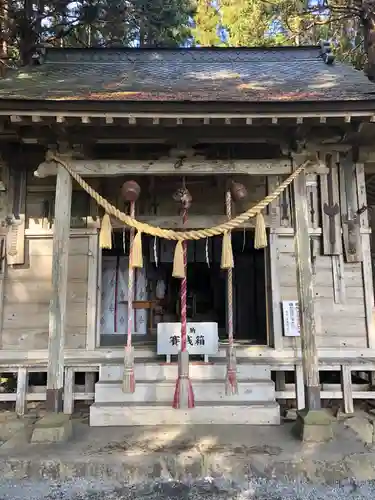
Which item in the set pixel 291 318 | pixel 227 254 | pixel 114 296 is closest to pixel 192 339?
pixel 291 318

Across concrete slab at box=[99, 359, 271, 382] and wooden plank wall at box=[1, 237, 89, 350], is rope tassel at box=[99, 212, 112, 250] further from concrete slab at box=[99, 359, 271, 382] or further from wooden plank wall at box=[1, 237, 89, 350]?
concrete slab at box=[99, 359, 271, 382]

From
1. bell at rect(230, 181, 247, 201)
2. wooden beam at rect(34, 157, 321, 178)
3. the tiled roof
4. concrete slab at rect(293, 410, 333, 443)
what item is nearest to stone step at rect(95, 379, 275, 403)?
concrete slab at rect(293, 410, 333, 443)

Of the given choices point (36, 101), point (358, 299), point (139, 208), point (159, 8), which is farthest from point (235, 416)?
point (159, 8)

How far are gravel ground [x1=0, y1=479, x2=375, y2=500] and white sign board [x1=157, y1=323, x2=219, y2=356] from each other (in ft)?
7.20

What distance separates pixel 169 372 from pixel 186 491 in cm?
192

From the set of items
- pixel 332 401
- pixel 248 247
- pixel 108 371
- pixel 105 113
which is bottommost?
pixel 332 401

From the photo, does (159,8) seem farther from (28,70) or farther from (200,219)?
(200,219)

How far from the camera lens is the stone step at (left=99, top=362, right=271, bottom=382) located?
5215 mm

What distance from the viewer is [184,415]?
4.60 meters

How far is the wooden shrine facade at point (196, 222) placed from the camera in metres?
4.61

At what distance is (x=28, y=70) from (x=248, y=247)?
5713mm

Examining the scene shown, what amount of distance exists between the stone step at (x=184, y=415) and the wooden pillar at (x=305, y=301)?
1.96 feet

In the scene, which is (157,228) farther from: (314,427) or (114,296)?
(114,296)

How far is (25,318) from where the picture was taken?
19.0ft
